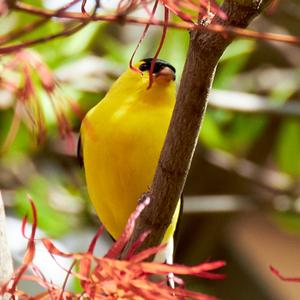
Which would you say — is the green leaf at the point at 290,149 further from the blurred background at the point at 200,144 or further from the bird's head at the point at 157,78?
the bird's head at the point at 157,78

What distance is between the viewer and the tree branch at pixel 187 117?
113 cm

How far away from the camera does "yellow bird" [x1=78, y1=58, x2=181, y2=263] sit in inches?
77.4

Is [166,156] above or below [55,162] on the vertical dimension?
above

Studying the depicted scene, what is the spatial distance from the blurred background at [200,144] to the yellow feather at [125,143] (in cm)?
34

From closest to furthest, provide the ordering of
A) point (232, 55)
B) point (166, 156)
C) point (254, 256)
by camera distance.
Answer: point (166, 156) → point (232, 55) → point (254, 256)

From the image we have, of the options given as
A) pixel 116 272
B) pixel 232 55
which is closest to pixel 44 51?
pixel 232 55

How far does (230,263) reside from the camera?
4078mm

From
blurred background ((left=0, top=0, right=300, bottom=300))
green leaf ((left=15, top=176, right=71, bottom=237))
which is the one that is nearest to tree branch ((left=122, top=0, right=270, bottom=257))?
blurred background ((left=0, top=0, right=300, bottom=300))

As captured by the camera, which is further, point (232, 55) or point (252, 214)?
point (252, 214)

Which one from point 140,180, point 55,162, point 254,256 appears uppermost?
point 140,180

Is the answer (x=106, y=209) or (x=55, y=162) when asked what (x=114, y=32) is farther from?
(x=106, y=209)

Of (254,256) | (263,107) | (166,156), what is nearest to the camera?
(166,156)

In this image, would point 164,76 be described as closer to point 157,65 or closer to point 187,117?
point 157,65

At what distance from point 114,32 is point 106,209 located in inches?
67.5
